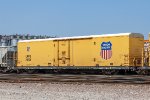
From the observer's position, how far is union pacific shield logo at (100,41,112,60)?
86.2 feet

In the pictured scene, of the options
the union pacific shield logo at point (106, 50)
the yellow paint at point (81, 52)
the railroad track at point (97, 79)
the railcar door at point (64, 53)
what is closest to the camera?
the railroad track at point (97, 79)

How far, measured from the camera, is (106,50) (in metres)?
26.5

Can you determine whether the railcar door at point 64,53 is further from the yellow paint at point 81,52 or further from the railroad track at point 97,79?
the railroad track at point 97,79

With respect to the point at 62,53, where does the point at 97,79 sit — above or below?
below

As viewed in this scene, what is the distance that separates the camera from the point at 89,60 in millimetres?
27656

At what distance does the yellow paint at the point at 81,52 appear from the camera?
1012 inches

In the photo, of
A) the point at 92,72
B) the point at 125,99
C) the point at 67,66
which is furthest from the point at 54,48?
the point at 125,99

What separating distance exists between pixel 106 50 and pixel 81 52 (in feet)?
8.03

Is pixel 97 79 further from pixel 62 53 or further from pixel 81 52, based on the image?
pixel 62 53

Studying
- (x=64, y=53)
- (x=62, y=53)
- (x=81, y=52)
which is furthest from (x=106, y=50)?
(x=62, y=53)

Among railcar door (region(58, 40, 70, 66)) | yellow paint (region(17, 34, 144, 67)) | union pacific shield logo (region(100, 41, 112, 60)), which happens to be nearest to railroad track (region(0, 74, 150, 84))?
yellow paint (region(17, 34, 144, 67))

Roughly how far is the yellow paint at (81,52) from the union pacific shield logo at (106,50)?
0.22 metres

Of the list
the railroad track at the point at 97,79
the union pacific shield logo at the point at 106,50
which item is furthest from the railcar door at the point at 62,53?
the railroad track at the point at 97,79

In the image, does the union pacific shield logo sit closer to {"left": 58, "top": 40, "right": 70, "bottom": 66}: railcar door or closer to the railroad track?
the railroad track
